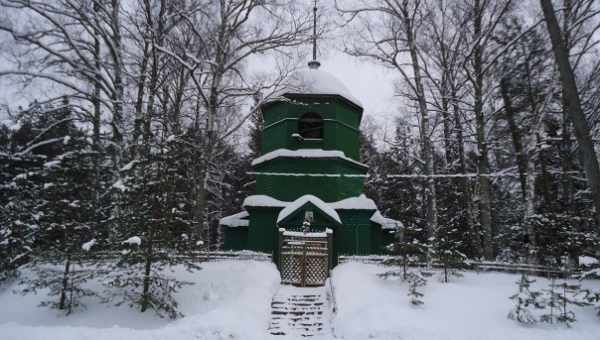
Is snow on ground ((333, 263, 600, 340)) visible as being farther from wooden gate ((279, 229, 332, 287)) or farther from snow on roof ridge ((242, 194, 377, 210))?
snow on roof ridge ((242, 194, 377, 210))

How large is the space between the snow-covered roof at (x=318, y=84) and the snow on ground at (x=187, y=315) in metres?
8.31

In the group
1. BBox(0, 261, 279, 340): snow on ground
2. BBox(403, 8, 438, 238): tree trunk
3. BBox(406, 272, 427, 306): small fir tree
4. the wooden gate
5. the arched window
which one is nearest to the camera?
BBox(0, 261, 279, 340): snow on ground

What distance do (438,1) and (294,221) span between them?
1130cm

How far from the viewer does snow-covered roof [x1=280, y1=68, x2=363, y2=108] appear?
1599 cm

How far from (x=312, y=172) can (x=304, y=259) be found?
511 cm

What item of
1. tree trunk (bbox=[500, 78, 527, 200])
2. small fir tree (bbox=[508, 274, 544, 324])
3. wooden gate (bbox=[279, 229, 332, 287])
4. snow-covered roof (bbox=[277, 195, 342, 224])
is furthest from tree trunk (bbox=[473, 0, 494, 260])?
wooden gate (bbox=[279, 229, 332, 287])

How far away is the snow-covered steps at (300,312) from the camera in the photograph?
8.57 meters

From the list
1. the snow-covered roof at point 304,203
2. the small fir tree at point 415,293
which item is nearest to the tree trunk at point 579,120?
the small fir tree at point 415,293

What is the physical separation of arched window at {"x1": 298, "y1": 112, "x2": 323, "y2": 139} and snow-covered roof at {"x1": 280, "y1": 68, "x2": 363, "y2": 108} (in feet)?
3.90

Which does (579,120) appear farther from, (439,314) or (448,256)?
(439,314)

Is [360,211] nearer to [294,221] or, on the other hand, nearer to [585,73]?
[294,221]

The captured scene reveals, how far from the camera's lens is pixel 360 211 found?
15844mm

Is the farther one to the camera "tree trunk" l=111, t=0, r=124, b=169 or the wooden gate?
"tree trunk" l=111, t=0, r=124, b=169

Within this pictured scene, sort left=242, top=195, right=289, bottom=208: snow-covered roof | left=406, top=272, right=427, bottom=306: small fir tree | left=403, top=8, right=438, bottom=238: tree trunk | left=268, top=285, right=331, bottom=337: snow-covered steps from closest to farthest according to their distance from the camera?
left=268, top=285, right=331, bottom=337: snow-covered steps, left=406, top=272, right=427, bottom=306: small fir tree, left=403, top=8, right=438, bottom=238: tree trunk, left=242, top=195, right=289, bottom=208: snow-covered roof
